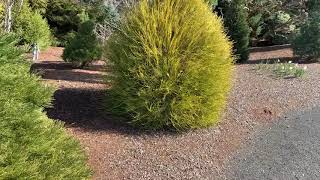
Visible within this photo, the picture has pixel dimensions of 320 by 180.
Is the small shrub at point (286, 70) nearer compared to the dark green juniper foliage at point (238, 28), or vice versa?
the small shrub at point (286, 70)

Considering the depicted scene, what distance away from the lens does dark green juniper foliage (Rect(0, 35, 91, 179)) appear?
11.0 feet

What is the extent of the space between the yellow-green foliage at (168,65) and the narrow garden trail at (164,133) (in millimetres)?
283

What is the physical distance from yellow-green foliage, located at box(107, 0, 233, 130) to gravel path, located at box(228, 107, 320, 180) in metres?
0.74

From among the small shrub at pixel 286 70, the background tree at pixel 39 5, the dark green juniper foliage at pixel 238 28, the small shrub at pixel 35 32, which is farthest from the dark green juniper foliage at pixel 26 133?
the background tree at pixel 39 5

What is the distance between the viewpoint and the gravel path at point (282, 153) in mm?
5449

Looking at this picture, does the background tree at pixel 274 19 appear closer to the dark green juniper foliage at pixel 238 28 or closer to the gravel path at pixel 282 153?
the dark green juniper foliage at pixel 238 28

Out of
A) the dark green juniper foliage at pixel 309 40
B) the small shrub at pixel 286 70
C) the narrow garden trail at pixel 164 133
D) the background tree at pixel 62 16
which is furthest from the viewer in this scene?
the background tree at pixel 62 16

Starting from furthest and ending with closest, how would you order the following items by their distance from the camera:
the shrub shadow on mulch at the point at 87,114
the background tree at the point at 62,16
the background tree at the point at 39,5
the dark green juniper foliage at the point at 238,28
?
1. the background tree at the point at 62,16
2. the background tree at the point at 39,5
3. the dark green juniper foliage at the point at 238,28
4. the shrub shadow on mulch at the point at 87,114

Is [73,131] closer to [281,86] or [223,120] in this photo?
[223,120]

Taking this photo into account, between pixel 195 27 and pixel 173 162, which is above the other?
pixel 195 27

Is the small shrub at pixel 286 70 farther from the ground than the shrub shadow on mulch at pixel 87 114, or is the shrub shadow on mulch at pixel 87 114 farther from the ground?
the small shrub at pixel 286 70

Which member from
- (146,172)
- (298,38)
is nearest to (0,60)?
(146,172)

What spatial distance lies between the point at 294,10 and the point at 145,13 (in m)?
11.3

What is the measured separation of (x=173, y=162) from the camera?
543 cm
